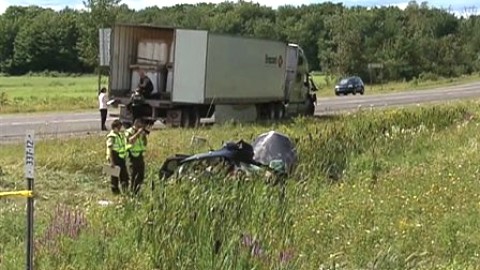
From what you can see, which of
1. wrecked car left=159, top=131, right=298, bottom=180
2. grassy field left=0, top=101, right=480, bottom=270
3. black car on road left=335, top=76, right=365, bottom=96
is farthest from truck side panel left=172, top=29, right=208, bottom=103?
black car on road left=335, top=76, right=365, bottom=96

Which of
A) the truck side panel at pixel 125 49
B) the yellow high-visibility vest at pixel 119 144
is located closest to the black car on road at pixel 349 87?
the truck side panel at pixel 125 49

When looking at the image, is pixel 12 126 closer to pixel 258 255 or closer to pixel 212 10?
pixel 258 255

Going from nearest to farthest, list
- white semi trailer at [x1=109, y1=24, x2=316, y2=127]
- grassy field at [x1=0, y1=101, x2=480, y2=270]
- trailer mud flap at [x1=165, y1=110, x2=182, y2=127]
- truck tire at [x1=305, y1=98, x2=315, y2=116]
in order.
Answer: grassy field at [x1=0, y1=101, x2=480, y2=270] < white semi trailer at [x1=109, y1=24, x2=316, y2=127] < trailer mud flap at [x1=165, y1=110, x2=182, y2=127] < truck tire at [x1=305, y1=98, x2=315, y2=116]

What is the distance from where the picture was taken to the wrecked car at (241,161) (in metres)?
11.0

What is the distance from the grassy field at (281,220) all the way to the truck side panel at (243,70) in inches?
462

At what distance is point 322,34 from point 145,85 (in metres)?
79.8

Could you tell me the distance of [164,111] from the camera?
26188 mm

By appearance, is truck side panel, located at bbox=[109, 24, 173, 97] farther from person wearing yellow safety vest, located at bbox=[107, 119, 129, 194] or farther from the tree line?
the tree line

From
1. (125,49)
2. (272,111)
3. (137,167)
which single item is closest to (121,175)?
(137,167)

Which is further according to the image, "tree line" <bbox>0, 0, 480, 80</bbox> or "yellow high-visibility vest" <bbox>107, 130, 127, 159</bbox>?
"tree line" <bbox>0, 0, 480, 80</bbox>

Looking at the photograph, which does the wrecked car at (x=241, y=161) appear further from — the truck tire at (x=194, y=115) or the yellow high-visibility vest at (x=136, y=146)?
the truck tire at (x=194, y=115)

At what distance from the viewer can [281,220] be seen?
8117 mm

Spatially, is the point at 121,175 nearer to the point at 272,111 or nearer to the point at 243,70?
the point at 243,70

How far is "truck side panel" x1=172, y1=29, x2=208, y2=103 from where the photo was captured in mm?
25656
